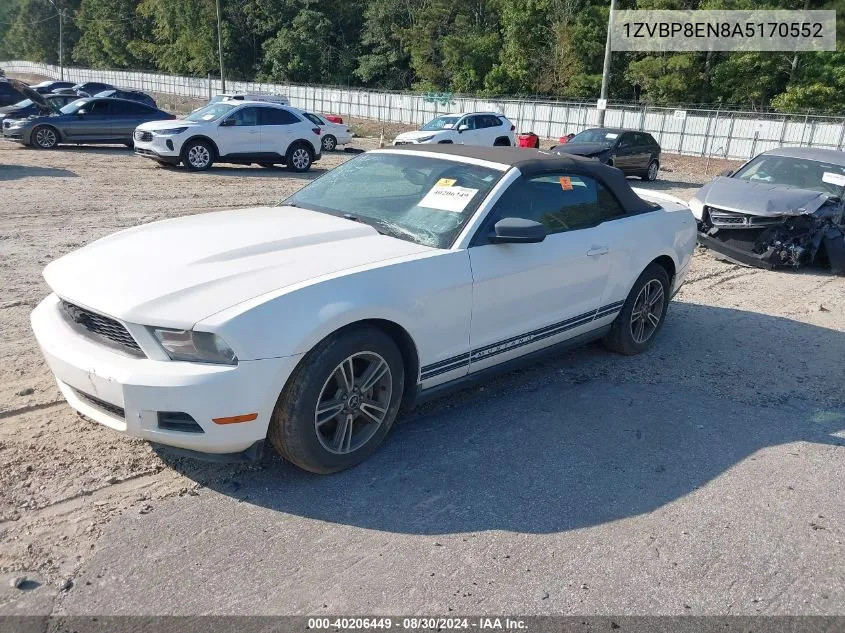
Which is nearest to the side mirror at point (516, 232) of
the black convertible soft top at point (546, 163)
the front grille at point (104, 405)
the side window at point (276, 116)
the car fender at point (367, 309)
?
the car fender at point (367, 309)

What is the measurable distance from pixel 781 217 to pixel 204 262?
26.7 ft

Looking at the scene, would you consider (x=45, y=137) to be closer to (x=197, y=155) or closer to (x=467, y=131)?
(x=197, y=155)

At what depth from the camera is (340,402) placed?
12.0 feet

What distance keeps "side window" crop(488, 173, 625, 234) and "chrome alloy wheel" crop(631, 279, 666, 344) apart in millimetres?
770

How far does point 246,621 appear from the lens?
2711mm

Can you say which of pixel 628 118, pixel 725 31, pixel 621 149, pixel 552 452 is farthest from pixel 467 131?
pixel 725 31

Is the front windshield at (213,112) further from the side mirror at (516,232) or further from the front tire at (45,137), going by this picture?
the side mirror at (516,232)

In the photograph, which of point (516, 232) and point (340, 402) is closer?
point (340, 402)

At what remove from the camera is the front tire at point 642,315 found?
5578mm

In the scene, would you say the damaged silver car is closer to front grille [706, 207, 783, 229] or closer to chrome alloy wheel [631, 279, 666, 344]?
front grille [706, 207, 783, 229]

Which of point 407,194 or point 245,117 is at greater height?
point 407,194

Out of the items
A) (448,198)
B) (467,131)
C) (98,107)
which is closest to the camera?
(448,198)

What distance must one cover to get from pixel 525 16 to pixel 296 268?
5529cm

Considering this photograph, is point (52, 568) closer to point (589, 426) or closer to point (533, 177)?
point (589, 426)
